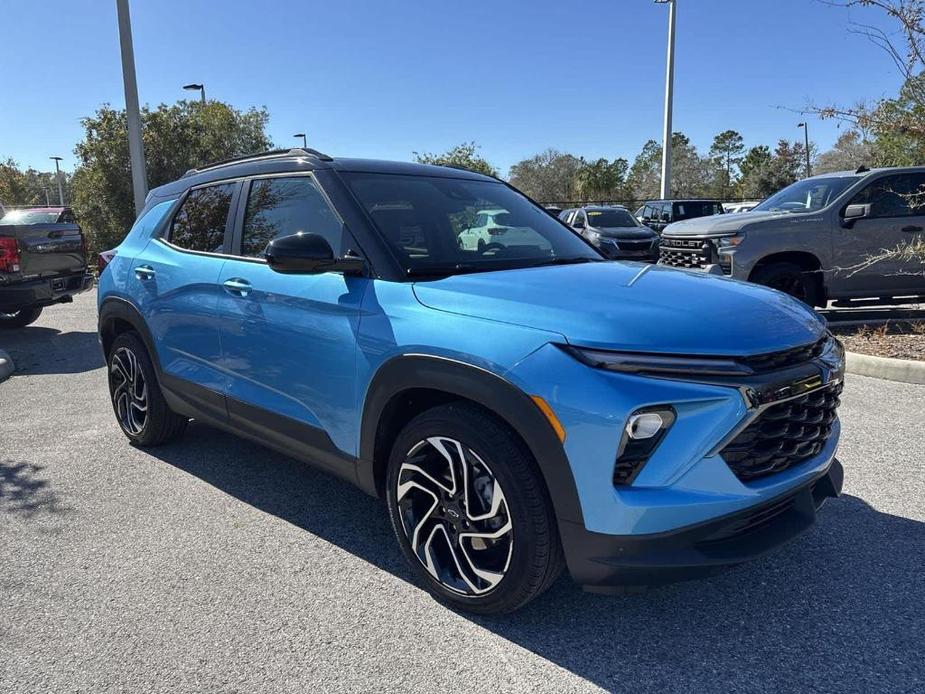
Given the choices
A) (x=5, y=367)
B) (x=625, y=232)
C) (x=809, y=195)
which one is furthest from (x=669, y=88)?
(x=5, y=367)

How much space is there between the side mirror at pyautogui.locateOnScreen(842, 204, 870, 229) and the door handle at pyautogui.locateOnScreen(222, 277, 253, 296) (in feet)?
23.3

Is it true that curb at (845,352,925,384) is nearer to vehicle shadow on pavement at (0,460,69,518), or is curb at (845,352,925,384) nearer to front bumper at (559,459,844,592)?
front bumper at (559,459,844,592)

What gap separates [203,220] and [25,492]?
6.30 ft

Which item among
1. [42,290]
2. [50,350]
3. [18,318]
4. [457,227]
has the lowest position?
[50,350]

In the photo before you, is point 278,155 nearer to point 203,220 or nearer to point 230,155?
point 203,220

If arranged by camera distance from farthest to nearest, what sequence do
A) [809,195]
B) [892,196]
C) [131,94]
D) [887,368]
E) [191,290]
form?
[131,94]
[809,195]
[892,196]
[887,368]
[191,290]

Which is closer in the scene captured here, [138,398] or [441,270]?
[441,270]

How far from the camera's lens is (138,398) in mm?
4609

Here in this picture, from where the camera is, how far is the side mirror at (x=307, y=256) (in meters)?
2.84

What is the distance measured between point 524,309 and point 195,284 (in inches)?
88.4

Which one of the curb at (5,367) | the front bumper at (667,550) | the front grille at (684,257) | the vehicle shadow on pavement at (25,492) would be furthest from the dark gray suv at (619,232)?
the front bumper at (667,550)

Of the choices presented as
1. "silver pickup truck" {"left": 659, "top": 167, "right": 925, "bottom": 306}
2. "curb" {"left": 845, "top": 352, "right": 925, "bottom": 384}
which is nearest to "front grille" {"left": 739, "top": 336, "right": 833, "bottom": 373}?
"curb" {"left": 845, "top": 352, "right": 925, "bottom": 384}

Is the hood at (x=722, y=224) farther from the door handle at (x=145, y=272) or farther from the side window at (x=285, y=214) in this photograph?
the door handle at (x=145, y=272)

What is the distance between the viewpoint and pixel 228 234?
3803 millimetres
